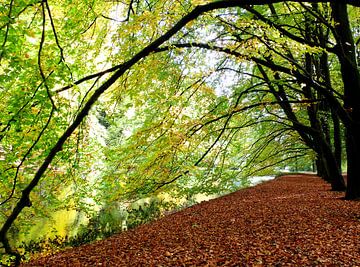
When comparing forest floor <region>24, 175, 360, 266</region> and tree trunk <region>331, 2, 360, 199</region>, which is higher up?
tree trunk <region>331, 2, 360, 199</region>

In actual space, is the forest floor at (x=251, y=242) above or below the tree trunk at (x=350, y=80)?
below

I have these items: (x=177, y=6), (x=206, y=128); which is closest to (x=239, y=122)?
(x=206, y=128)

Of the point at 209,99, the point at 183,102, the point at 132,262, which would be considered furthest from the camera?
the point at 209,99

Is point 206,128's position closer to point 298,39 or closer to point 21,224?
point 298,39

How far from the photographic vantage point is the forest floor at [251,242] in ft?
11.1

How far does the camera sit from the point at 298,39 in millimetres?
5793

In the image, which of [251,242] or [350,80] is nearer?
[251,242]

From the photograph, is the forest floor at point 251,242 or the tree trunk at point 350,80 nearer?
the forest floor at point 251,242

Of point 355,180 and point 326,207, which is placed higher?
point 355,180

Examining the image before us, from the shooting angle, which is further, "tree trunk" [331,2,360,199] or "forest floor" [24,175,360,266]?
"tree trunk" [331,2,360,199]

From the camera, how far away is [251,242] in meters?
4.08

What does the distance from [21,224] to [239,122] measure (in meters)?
6.71

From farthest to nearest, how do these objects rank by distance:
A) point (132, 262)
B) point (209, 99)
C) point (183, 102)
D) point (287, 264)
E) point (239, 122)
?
point (239, 122) < point (209, 99) < point (183, 102) < point (132, 262) < point (287, 264)

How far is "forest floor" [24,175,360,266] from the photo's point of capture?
3.38m
